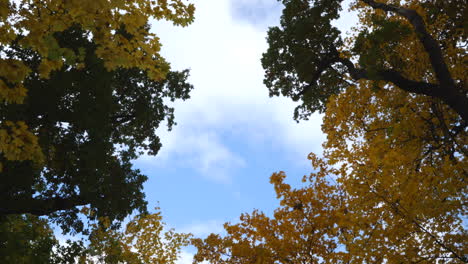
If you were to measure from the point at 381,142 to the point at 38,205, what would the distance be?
11.4m

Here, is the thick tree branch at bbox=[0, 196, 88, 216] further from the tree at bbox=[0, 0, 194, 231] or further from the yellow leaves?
the yellow leaves

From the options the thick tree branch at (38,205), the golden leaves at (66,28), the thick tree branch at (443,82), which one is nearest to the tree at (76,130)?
the thick tree branch at (38,205)

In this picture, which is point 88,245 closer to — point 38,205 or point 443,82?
point 38,205

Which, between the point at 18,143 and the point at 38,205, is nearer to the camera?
the point at 18,143

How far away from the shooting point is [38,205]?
1209 cm

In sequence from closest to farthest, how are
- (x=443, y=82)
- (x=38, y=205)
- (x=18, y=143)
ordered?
(x=18, y=143)
(x=443, y=82)
(x=38, y=205)

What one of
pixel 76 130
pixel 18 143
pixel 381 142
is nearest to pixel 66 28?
pixel 18 143

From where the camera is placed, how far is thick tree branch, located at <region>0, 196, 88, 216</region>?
1158 centimetres

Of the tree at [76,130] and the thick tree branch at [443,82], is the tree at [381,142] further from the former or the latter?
the tree at [76,130]

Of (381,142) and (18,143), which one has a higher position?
(381,142)

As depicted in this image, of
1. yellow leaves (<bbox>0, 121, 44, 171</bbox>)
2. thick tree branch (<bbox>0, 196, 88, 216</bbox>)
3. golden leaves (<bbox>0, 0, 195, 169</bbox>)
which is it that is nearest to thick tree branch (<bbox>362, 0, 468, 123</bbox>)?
golden leaves (<bbox>0, 0, 195, 169</bbox>)

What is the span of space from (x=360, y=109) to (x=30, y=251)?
35.6 feet

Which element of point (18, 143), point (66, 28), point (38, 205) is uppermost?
point (38, 205)

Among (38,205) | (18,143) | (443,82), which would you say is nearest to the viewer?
(18,143)
